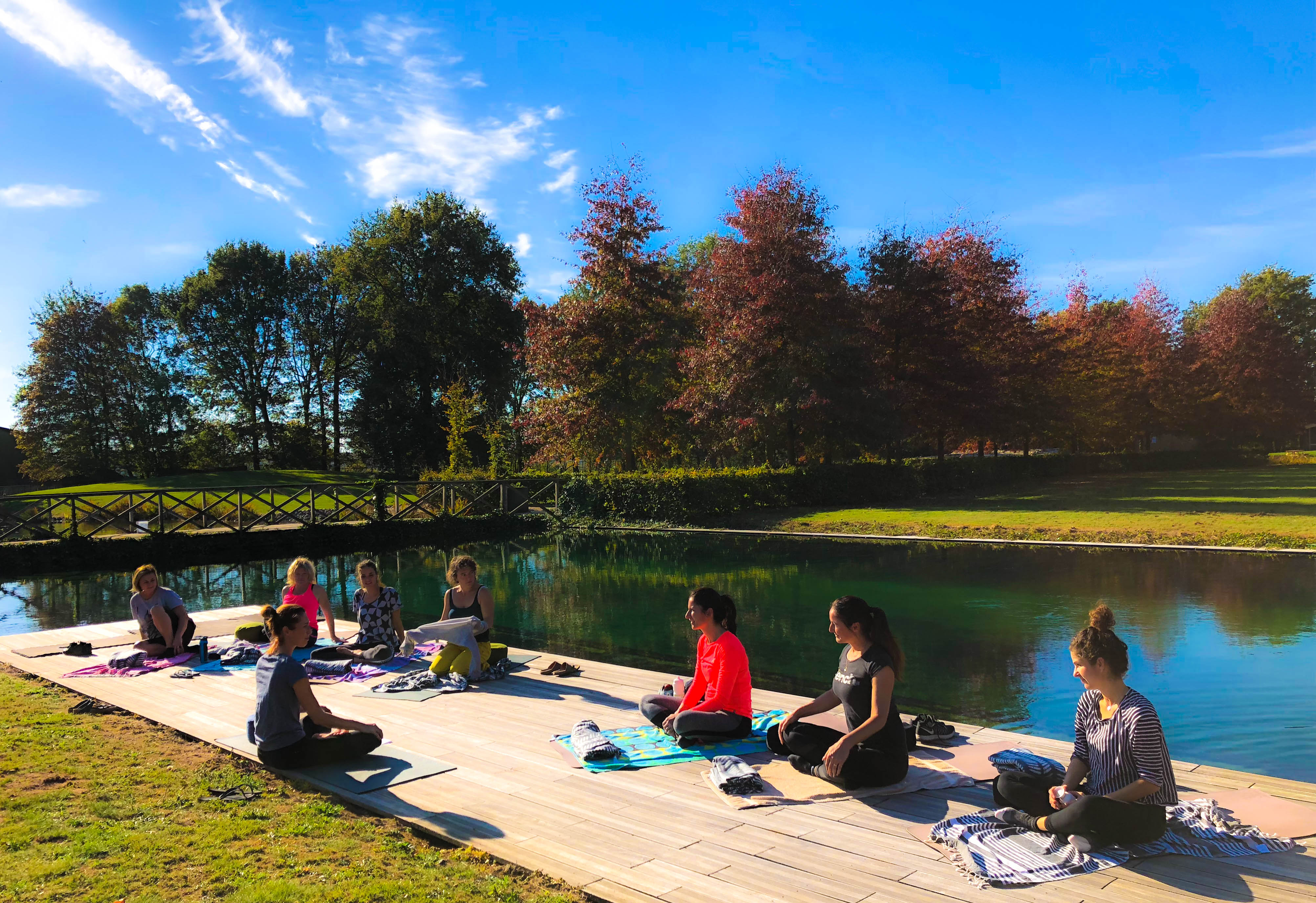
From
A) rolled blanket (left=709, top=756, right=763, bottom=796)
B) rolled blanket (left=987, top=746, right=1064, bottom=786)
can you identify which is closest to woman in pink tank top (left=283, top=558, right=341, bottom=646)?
rolled blanket (left=709, top=756, right=763, bottom=796)


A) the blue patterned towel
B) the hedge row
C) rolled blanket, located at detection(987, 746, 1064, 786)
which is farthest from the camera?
the hedge row

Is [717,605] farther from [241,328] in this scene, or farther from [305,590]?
[241,328]

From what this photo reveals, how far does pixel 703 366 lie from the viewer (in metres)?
30.9

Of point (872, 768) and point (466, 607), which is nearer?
point (872, 768)

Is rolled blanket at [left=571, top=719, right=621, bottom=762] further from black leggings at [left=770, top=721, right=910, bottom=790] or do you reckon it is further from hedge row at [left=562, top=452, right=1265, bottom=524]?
hedge row at [left=562, top=452, right=1265, bottom=524]

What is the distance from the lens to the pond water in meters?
8.01

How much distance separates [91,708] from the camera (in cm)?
725

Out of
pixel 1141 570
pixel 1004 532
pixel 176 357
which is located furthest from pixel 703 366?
pixel 176 357

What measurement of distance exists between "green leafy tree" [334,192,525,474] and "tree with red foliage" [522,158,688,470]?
13818 millimetres

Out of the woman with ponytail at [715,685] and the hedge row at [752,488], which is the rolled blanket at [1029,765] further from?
the hedge row at [752,488]

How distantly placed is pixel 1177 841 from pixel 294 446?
50913 millimetres

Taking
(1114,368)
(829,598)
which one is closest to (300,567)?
(829,598)

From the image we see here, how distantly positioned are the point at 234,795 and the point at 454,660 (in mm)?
2980

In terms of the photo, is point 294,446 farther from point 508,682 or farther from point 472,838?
point 472,838
